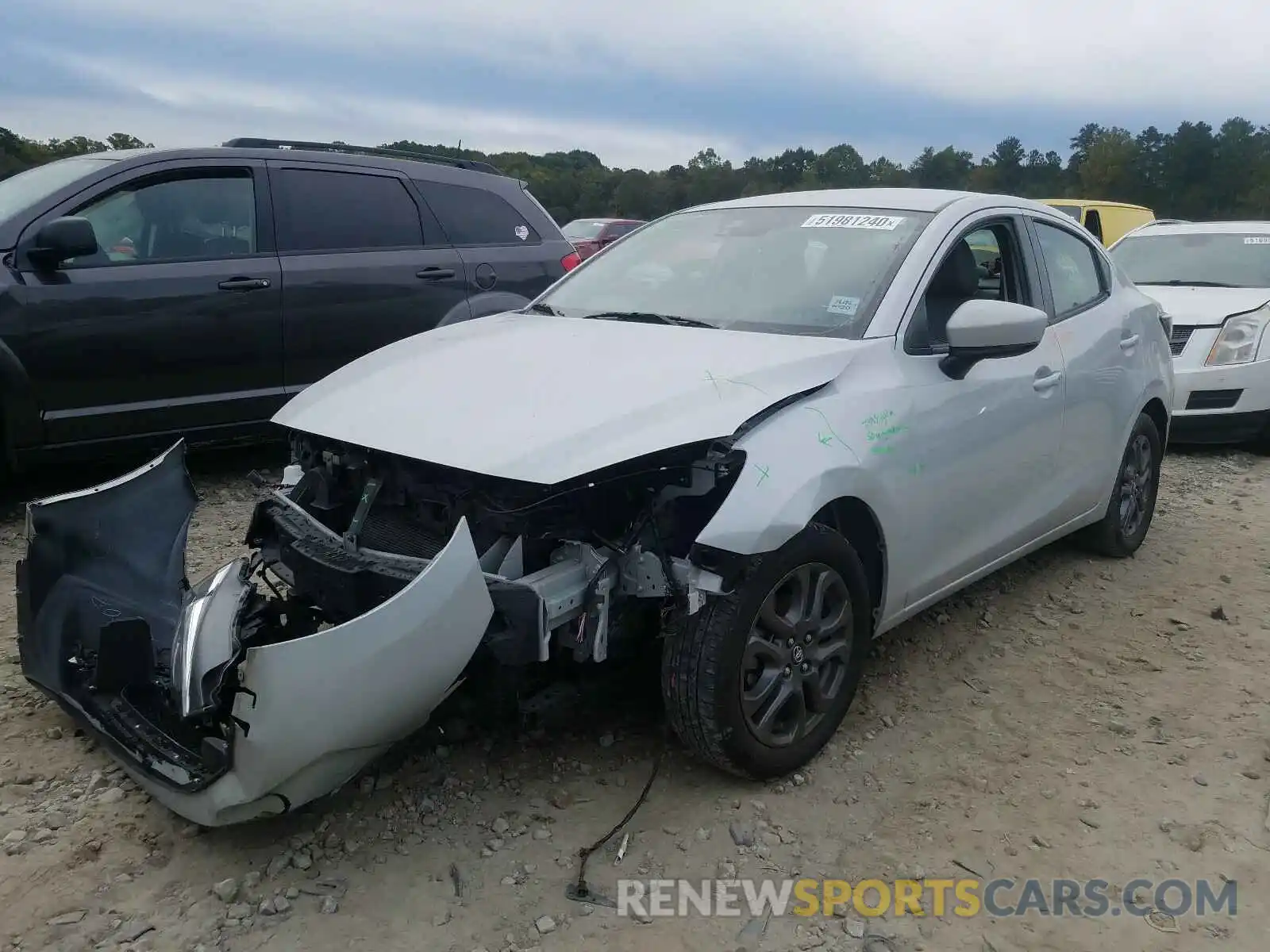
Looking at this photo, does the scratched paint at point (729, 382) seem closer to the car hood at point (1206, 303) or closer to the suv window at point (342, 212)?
the suv window at point (342, 212)

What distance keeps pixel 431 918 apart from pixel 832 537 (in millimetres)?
1438

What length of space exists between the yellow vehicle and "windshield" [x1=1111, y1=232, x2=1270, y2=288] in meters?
5.95

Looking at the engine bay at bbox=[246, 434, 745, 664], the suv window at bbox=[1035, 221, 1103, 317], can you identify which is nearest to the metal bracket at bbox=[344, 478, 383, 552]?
the engine bay at bbox=[246, 434, 745, 664]

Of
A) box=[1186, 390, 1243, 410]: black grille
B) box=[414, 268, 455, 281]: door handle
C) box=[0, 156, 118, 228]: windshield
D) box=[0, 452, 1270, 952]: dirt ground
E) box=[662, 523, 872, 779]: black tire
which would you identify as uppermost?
box=[0, 156, 118, 228]: windshield

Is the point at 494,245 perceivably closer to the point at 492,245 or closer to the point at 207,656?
the point at 492,245

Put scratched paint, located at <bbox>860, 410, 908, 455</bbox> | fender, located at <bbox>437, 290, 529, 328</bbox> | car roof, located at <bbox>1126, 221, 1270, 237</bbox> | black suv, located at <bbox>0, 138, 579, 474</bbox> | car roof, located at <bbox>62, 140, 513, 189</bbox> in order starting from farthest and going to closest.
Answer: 1. car roof, located at <bbox>1126, 221, 1270, 237</bbox>
2. fender, located at <bbox>437, 290, 529, 328</bbox>
3. car roof, located at <bbox>62, 140, 513, 189</bbox>
4. black suv, located at <bbox>0, 138, 579, 474</bbox>
5. scratched paint, located at <bbox>860, 410, 908, 455</bbox>

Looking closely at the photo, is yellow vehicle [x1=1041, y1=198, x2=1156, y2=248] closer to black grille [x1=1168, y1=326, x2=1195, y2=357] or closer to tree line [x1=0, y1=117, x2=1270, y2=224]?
black grille [x1=1168, y1=326, x2=1195, y2=357]

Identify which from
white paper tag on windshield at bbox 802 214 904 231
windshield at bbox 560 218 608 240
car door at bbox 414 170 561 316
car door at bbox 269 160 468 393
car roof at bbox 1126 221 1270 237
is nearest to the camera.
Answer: white paper tag on windshield at bbox 802 214 904 231

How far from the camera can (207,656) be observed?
9.25 feet

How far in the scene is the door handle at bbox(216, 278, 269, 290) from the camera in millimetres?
5246

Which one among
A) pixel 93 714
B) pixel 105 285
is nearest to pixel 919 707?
pixel 93 714

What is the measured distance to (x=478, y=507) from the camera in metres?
2.71

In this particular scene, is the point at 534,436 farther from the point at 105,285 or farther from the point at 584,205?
the point at 584,205

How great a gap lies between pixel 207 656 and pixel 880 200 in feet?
9.14
